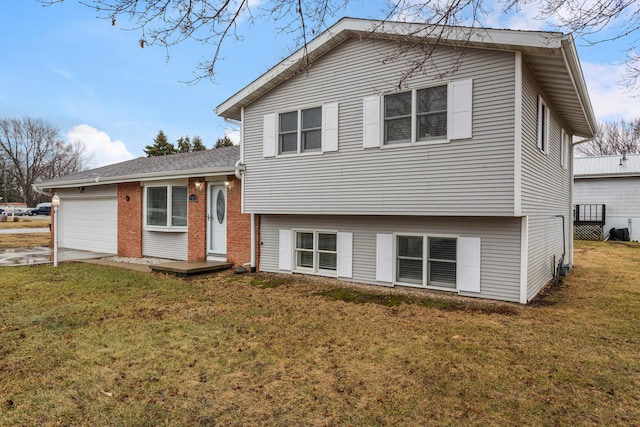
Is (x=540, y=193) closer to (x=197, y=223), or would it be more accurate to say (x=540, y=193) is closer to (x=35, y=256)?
(x=197, y=223)

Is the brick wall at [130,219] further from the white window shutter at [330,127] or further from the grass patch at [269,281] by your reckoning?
the white window shutter at [330,127]

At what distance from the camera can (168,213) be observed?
1149cm

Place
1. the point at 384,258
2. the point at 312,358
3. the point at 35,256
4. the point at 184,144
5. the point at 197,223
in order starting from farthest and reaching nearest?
the point at 184,144 < the point at 35,256 < the point at 197,223 < the point at 384,258 < the point at 312,358

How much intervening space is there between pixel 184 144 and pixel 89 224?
99.0 feet

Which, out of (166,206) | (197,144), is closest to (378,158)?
(166,206)

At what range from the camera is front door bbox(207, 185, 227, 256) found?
1060 centimetres

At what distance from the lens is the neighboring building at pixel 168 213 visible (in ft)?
34.0

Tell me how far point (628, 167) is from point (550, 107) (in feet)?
47.9

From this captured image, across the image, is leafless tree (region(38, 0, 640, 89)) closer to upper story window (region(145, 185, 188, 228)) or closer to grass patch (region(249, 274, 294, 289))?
grass patch (region(249, 274, 294, 289))

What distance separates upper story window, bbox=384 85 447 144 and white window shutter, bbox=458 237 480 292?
2029mm

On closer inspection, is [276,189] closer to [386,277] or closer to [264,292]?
[264,292]

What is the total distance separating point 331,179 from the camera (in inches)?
319

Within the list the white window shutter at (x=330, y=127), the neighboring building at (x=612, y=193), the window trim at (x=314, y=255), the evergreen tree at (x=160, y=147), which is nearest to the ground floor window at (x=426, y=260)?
the window trim at (x=314, y=255)

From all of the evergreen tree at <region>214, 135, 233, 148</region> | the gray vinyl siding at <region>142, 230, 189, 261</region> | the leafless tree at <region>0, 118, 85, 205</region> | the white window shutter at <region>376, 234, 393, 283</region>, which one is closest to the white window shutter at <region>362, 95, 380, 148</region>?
the white window shutter at <region>376, 234, 393, 283</region>
